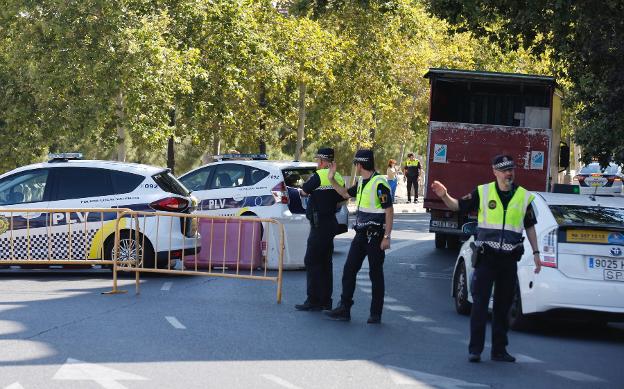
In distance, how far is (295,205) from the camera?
18891 mm

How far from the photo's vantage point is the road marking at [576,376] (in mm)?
10188

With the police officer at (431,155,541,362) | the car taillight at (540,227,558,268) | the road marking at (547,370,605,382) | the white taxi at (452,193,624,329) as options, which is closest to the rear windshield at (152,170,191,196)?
the white taxi at (452,193,624,329)

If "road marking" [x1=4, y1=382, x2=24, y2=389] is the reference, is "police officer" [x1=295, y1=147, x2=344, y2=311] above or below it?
above

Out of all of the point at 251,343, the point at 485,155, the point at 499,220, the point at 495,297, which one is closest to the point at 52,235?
the point at 251,343

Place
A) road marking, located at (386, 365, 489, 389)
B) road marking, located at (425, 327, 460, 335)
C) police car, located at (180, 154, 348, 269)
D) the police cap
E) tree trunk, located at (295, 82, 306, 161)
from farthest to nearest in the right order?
tree trunk, located at (295, 82, 306, 161) < police car, located at (180, 154, 348, 269) < the police cap < road marking, located at (425, 327, 460, 335) < road marking, located at (386, 365, 489, 389)

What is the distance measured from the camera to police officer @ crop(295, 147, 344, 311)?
13742 mm

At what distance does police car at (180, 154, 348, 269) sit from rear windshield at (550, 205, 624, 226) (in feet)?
19.3

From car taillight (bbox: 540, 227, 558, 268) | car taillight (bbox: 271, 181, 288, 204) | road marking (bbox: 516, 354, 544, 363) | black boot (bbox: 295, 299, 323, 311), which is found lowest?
road marking (bbox: 516, 354, 544, 363)

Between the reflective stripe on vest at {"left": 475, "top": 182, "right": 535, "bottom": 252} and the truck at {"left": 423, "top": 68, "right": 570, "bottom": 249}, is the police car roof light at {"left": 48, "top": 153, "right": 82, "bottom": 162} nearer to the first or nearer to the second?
the truck at {"left": 423, "top": 68, "right": 570, "bottom": 249}

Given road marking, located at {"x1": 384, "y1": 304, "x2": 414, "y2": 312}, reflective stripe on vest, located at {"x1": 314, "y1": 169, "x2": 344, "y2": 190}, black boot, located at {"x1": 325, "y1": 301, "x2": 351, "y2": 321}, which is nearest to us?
black boot, located at {"x1": 325, "y1": 301, "x2": 351, "y2": 321}

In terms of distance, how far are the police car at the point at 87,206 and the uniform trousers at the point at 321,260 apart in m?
2.91

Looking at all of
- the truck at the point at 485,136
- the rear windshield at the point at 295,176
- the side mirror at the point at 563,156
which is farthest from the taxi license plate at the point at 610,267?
the side mirror at the point at 563,156

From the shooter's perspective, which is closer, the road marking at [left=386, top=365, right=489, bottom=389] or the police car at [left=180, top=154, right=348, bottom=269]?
the road marking at [left=386, top=365, right=489, bottom=389]

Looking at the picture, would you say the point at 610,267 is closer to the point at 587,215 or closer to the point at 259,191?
the point at 587,215
